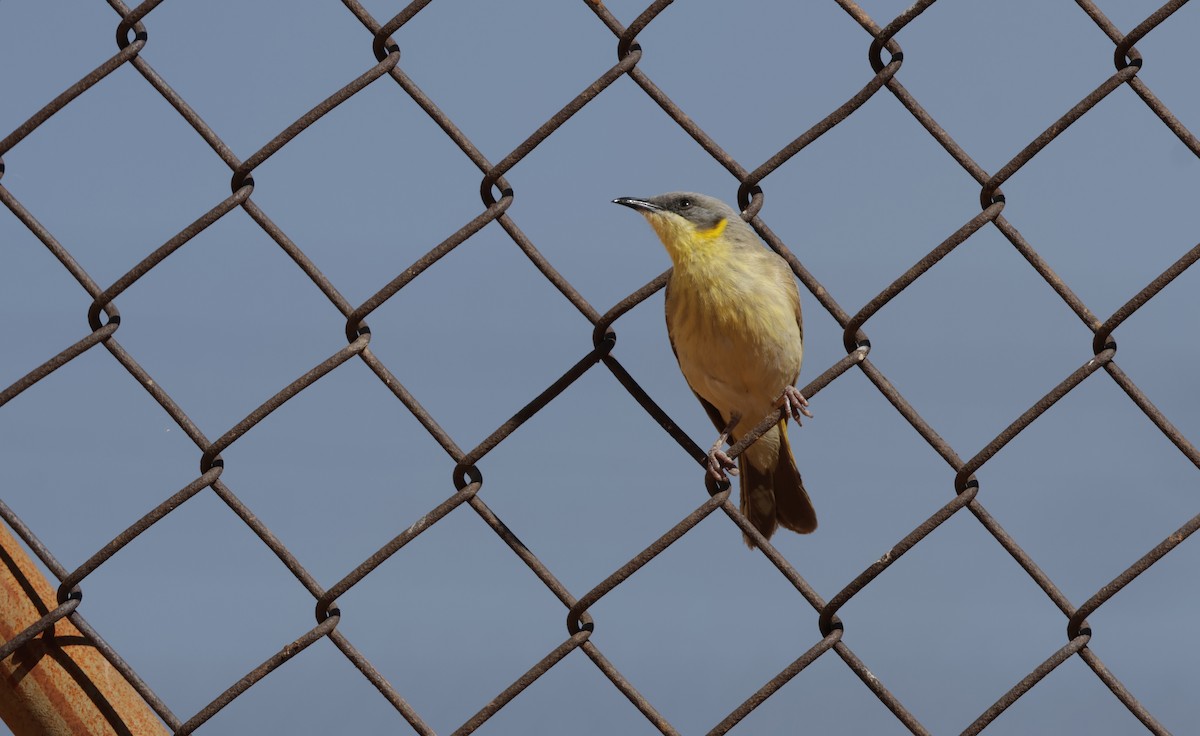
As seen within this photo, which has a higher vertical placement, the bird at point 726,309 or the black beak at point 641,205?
the black beak at point 641,205

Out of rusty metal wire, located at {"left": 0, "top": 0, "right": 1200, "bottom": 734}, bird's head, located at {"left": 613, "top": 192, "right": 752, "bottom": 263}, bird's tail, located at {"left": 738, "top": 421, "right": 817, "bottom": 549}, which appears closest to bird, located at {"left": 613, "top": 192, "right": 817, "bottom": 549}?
bird's head, located at {"left": 613, "top": 192, "right": 752, "bottom": 263}

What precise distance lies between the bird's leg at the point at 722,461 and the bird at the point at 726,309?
1cm

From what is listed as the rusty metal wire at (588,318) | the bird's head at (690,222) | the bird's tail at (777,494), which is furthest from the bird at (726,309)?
the rusty metal wire at (588,318)

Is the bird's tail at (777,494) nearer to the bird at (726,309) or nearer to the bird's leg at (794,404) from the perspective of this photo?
the bird at (726,309)

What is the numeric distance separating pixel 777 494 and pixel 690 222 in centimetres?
91

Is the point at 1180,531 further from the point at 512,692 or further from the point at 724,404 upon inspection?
the point at 724,404

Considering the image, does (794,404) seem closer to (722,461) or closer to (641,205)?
(722,461)

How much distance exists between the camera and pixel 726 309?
3328 millimetres

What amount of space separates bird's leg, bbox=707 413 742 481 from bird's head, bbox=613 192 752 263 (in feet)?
1.72

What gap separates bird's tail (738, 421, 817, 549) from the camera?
3.76 m

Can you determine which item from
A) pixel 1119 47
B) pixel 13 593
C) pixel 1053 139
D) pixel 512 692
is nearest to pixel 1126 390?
pixel 1053 139

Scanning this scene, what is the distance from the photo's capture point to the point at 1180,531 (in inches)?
83.9

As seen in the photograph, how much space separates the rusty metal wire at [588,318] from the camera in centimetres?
211

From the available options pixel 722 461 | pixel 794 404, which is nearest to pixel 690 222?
pixel 794 404
